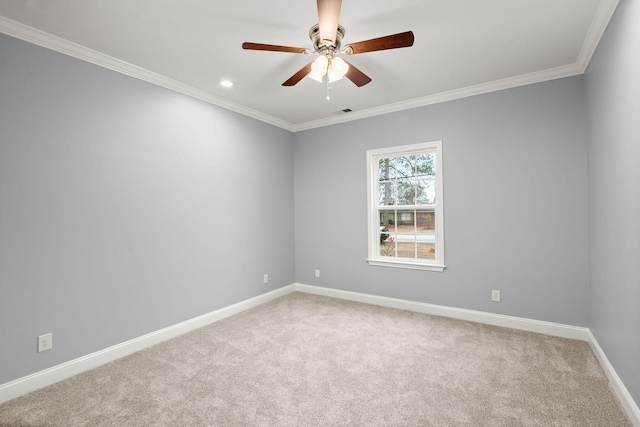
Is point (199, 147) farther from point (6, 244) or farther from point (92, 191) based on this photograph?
point (6, 244)

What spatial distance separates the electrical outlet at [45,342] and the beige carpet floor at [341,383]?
279 millimetres

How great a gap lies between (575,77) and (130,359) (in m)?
4.82

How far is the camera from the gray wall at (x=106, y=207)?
219 centimetres

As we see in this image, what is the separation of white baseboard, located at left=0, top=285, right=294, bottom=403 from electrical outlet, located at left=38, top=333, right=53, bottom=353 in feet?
0.52

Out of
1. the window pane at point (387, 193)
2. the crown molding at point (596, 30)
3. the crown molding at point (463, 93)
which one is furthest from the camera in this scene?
the window pane at point (387, 193)

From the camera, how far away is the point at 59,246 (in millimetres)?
2375

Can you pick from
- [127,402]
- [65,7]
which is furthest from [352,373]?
[65,7]

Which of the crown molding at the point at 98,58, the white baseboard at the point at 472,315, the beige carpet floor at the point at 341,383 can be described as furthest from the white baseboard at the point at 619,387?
the crown molding at the point at 98,58

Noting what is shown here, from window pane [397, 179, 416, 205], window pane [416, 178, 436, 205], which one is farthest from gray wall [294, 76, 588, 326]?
window pane [397, 179, 416, 205]

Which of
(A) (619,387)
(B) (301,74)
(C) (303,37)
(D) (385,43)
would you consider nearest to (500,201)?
(A) (619,387)

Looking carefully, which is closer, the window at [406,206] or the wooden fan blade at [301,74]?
the wooden fan blade at [301,74]

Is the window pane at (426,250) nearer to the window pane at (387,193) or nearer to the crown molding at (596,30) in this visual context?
the window pane at (387,193)

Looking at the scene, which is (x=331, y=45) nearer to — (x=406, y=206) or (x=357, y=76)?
(x=357, y=76)

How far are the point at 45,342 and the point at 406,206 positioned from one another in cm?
374
